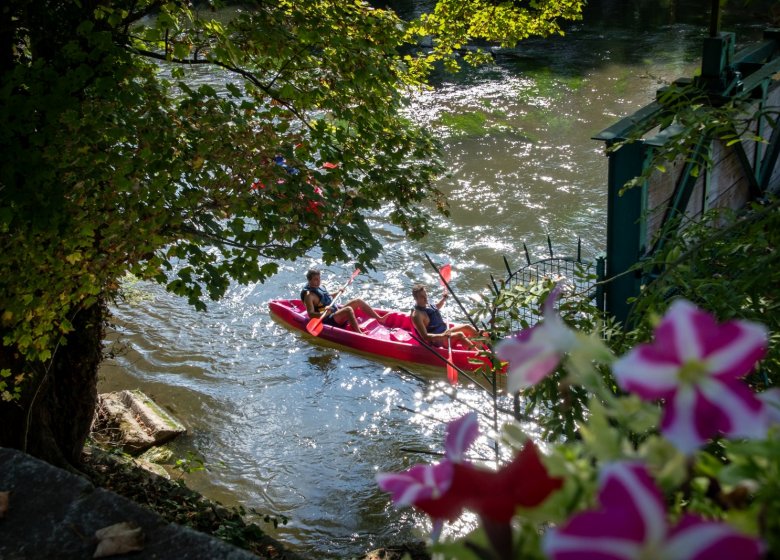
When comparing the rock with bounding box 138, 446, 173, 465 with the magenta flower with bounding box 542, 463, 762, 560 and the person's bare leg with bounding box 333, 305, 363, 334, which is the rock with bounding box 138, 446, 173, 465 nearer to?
the person's bare leg with bounding box 333, 305, 363, 334

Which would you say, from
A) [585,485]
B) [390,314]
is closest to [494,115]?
[390,314]

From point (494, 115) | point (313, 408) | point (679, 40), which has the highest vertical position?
point (679, 40)

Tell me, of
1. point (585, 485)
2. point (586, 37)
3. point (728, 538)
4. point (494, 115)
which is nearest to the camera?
point (728, 538)

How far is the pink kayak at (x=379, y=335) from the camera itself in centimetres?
1035

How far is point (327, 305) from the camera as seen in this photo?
1142 cm

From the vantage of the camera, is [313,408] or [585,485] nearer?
[585,485]

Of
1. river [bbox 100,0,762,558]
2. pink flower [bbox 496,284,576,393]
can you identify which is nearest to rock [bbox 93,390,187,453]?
river [bbox 100,0,762,558]

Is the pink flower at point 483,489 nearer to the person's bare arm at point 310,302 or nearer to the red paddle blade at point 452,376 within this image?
the red paddle blade at point 452,376

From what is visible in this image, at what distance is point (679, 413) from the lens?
608 millimetres

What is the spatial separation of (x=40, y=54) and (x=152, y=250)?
1.42m

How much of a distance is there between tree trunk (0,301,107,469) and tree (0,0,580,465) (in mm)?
11

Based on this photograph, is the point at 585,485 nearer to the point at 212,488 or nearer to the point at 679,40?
the point at 212,488

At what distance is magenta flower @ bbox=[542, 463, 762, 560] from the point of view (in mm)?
521

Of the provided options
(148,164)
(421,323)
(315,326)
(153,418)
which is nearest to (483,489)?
(148,164)
